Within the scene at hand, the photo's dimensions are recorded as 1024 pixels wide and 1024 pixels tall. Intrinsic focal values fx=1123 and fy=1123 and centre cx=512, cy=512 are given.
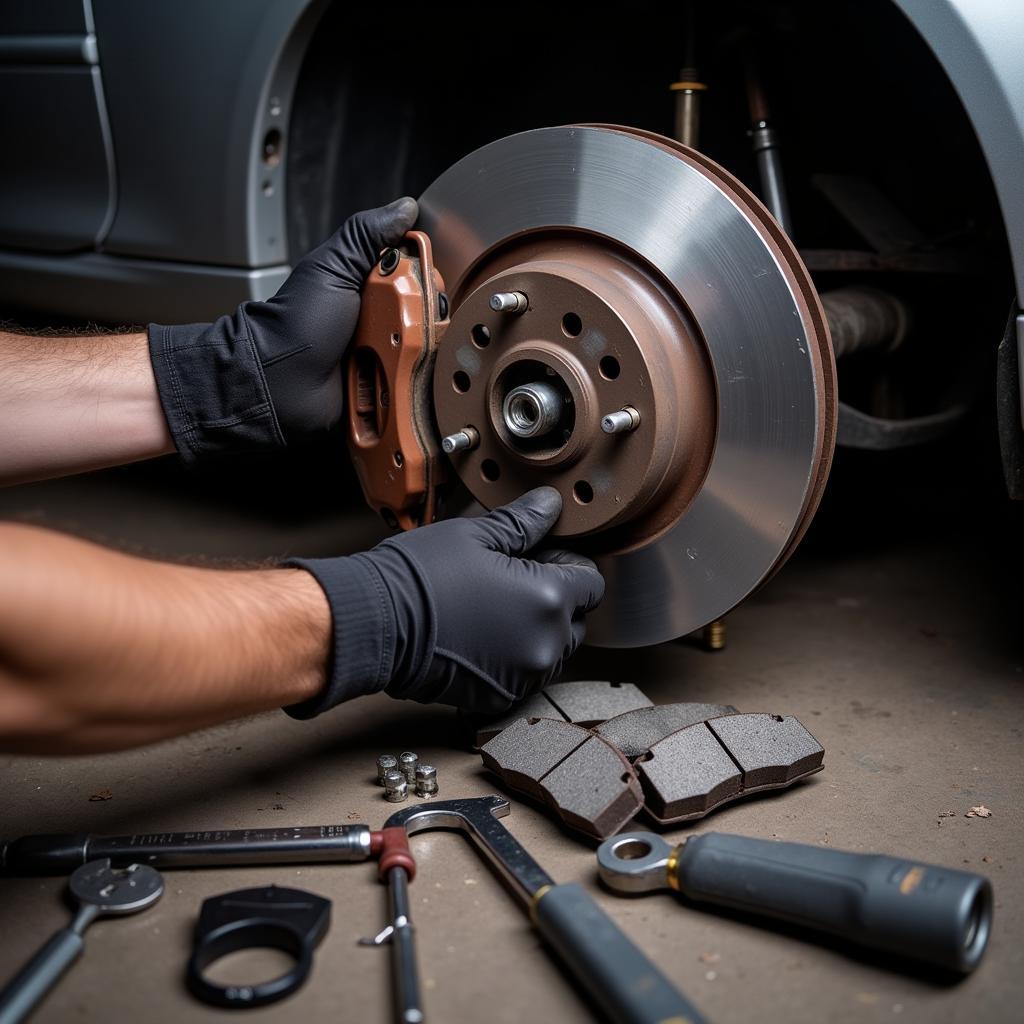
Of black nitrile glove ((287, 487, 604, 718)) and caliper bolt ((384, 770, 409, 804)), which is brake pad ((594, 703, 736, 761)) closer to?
black nitrile glove ((287, 487, 604, 718))

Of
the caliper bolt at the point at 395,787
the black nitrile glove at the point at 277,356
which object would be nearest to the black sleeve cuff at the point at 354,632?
the caliper bolt at the point at 395,787

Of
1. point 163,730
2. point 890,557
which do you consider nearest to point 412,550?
point 163,730

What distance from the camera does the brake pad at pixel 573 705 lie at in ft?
3.83

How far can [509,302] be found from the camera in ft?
3.73

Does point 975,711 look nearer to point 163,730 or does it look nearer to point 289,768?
point 289,768

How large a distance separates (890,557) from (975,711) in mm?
530

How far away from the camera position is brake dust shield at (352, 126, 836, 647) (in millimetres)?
1084

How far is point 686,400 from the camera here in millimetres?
1125

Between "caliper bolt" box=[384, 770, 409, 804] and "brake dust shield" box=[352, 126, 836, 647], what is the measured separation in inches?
10.9

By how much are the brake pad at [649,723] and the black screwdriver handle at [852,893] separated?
0.67 feet

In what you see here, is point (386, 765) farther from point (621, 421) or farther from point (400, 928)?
point (621, 421)

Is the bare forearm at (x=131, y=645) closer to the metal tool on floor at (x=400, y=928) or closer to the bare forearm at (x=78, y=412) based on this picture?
the metal tool on floor at (x=400, y=928)

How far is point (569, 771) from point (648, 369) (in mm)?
388

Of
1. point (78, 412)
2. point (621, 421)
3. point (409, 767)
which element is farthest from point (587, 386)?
point (78, 412)
